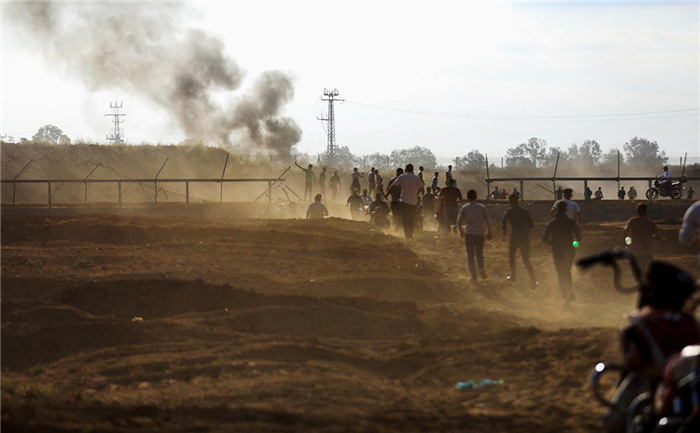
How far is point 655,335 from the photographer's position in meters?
6.12

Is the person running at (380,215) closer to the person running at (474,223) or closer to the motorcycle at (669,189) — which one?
the person running at (474,223)

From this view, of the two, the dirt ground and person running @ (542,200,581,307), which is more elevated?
person running @ (542,200,581,307)

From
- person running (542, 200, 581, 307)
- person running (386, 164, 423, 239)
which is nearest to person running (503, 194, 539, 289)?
person running (542, 200, 581, 307)

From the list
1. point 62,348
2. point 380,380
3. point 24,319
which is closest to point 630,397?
point 380,380

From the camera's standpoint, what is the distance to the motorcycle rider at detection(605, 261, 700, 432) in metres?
6.08

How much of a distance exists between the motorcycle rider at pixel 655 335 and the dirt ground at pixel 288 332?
149 centimetres

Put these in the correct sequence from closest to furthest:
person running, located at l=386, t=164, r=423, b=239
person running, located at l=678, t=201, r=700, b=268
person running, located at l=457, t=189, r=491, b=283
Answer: person running, located at l=678, t=201, r=700, b=268 < person running, located at l=457, t=189, r=491, b=283 < person running, located at l=386, t=164, r=423, b=239

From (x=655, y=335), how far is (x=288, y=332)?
8768mm

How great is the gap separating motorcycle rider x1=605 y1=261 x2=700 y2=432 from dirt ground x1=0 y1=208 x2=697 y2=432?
1486 millimetres

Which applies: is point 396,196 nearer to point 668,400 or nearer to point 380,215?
point 380,215

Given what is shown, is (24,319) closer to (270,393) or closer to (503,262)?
(270,393)

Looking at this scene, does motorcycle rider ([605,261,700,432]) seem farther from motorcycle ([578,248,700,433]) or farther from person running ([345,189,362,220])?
person running ([345,189,362,220])

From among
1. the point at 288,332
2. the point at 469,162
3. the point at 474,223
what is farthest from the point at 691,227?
the point at 469,162

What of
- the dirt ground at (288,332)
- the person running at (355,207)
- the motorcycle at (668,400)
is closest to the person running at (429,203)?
the person running at (355,207)
